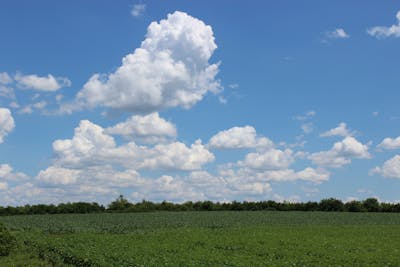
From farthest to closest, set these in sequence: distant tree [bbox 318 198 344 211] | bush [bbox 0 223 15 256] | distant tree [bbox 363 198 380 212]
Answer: distant tree [bbox 318 198 344 211], distant tree [bbox 363 198 380 212], bush [bbox 0 223 15 256]

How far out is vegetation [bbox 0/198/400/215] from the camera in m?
92.9

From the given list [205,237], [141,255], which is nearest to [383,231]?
[205,237]

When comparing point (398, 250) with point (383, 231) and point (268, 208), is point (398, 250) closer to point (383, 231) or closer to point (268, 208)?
point (383, 231)

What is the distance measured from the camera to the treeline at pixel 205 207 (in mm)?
92875

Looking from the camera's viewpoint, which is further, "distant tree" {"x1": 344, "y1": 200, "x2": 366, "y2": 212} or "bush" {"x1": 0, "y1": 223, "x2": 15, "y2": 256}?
"distant tree" {"x1": 344, "y1": 200, "x2": 366, "y2": 212}

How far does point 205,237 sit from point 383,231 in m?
18.5

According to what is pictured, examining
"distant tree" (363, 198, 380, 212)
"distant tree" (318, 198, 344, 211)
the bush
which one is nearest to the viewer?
the bush

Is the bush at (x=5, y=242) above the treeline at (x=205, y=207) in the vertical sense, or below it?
below

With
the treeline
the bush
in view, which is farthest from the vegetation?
the bush

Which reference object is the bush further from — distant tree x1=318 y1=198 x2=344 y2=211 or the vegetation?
distant tree x1=318 y1=198 x2=344 y2=211

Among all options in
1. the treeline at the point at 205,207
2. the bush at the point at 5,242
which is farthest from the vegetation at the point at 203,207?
the bush at the point at 5,242

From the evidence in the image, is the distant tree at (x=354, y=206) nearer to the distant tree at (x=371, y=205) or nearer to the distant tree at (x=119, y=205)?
the distant tree at (x=371, y=205)

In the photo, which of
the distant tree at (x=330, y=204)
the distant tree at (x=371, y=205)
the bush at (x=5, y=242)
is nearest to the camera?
the bush at (x=5, y=242)

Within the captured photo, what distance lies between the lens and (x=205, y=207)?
329ft
